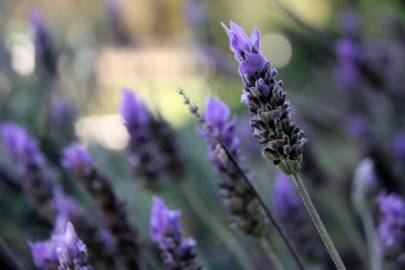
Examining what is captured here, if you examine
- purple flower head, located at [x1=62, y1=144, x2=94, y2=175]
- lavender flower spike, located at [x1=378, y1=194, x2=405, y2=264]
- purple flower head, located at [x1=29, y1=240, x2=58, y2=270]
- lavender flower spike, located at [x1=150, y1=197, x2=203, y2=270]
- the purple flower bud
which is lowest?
lavender flower spike, located at [x1=378, y1=194, x2=405, y2=264]

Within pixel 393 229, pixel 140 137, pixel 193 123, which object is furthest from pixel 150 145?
pixel 193 123

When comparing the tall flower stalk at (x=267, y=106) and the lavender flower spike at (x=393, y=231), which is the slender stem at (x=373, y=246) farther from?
the tall flower stalk at (x=267, y=106)

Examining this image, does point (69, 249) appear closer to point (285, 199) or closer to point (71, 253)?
point (71, 253)

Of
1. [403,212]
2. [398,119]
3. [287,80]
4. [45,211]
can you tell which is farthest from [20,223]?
[287,80]

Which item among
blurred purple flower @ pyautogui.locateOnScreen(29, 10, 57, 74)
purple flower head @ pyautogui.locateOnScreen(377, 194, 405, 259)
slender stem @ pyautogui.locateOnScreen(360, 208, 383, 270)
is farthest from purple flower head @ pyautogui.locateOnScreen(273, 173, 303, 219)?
blurred purple flower @ pyautogui.locateOnScreen(29, 10, 57, 74)

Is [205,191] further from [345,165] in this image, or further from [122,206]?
[122,206]

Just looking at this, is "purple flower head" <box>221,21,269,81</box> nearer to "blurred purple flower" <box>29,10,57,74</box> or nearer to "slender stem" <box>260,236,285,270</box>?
"slender stem" <box>260,236,285,270</box>
